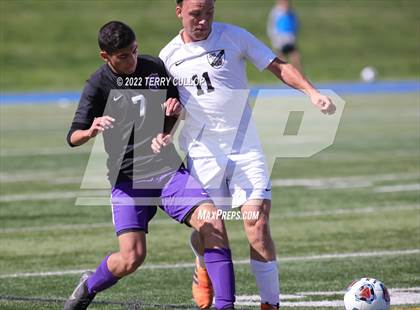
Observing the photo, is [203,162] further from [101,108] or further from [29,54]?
[29,54]

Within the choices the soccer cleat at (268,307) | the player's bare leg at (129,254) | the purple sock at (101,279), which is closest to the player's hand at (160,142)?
the player's bare leg at (129,254)

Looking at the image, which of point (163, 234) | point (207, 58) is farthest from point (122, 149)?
point (163, 234)

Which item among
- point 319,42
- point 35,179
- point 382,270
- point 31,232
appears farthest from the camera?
point 319,42

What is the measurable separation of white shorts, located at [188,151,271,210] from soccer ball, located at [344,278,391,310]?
0.78 meters

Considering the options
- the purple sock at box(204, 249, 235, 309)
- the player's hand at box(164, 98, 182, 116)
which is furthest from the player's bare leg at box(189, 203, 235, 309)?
the player's hand at box(164, 98, 182, 116)

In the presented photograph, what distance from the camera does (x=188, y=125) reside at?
23.7 feet

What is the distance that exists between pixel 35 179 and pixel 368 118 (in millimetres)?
9757

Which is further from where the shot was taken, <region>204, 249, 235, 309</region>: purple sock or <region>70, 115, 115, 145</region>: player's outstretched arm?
<region>204, 249, 235, 309</region>: purple sock

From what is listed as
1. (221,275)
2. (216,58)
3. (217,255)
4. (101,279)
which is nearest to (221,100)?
(216,58)

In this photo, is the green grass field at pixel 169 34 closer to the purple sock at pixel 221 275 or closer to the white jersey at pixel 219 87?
the white jersey at pixel 219 87

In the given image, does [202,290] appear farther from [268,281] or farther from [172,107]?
[172,107]

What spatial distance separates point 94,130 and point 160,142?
1.30 feet

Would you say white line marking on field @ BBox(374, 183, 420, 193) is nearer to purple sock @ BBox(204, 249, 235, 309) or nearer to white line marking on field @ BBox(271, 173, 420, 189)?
white line marking on field @ BBox(271, 173, 420, 189)

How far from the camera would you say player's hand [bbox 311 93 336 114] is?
667 centimetres
